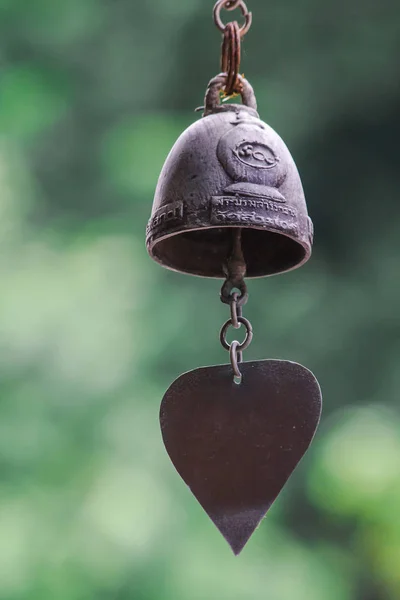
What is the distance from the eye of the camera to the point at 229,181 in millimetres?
1288

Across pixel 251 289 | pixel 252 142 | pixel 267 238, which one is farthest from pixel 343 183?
pixel 252 142

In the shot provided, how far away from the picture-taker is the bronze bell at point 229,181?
1.27 m

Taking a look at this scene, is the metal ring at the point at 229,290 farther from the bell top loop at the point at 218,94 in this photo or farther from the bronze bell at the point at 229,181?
the bell top loop at the point at 218,94

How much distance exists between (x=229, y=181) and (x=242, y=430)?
315mm

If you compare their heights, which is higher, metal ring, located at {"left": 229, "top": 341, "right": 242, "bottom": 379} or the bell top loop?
the bell top loop

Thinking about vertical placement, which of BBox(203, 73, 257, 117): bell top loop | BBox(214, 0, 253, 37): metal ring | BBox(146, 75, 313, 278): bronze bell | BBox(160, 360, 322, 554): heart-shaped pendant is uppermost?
BBox(214, 0, 253, 37): metal ring

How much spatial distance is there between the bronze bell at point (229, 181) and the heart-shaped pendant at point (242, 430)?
181 millimetres

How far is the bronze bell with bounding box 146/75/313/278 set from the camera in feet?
4.17

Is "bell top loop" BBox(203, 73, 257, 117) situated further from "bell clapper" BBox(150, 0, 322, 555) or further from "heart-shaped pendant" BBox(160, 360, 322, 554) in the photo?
"heart-shaped pendant" BBox(160, 360, 322, 554)

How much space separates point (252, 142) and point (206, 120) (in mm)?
79

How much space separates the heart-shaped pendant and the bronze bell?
0.18m

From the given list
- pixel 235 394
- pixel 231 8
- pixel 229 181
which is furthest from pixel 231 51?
pixel 235 394

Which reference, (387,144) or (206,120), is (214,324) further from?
(206,120)

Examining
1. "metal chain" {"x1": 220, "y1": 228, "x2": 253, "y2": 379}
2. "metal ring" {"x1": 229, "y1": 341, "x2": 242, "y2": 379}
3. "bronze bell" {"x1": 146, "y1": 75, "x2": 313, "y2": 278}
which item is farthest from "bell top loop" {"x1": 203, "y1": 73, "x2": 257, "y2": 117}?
"metal ring" {"x1": 229, "y1": 341, "x2": 242, "y2": 379}
